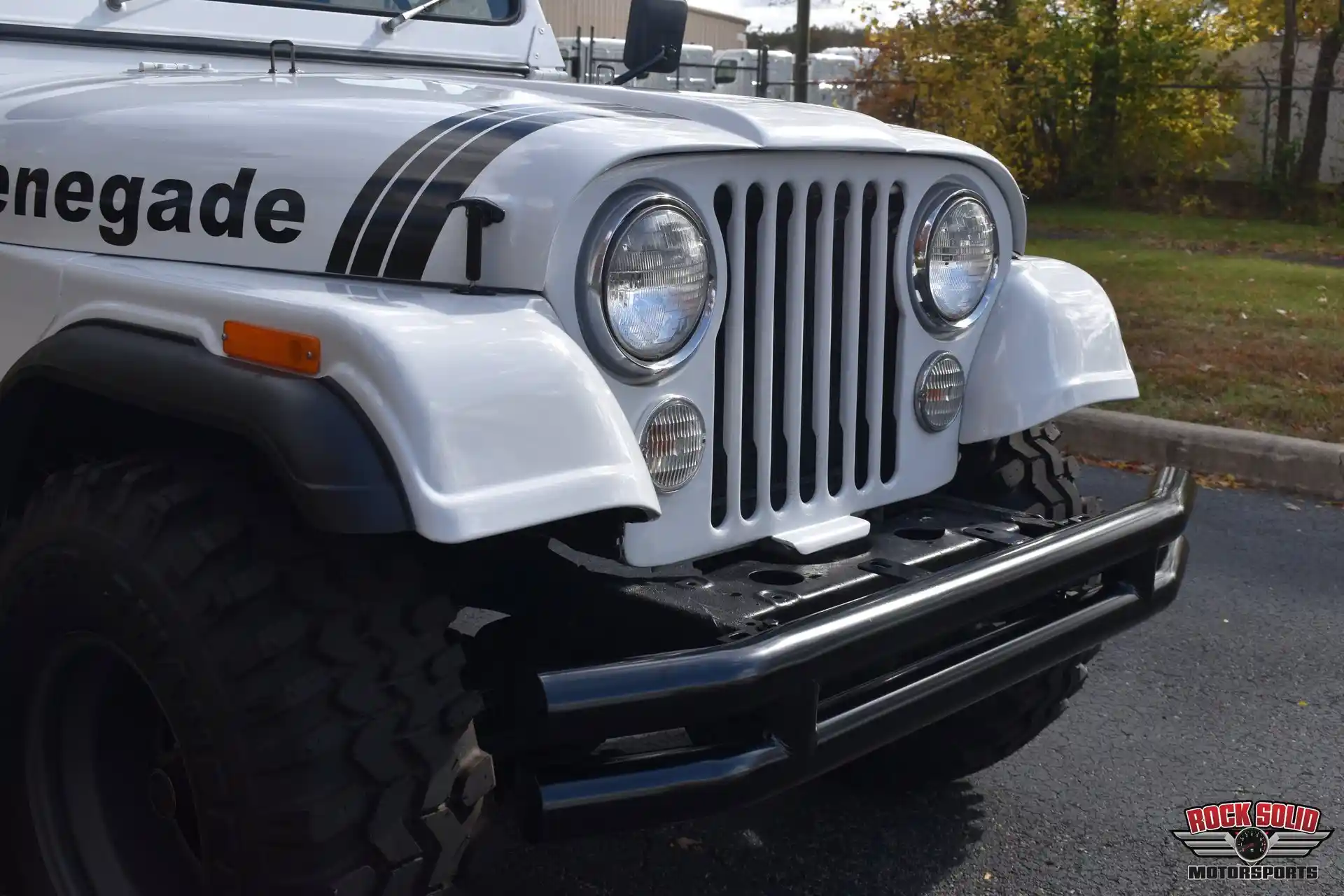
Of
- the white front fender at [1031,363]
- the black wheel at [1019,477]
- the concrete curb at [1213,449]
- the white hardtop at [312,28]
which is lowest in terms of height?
the concrete curb at [1213,449]

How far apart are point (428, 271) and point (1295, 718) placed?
2.47m

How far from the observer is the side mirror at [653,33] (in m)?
3.48

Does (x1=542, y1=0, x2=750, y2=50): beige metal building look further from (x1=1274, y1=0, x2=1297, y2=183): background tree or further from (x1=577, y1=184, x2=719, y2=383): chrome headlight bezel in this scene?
(x1=577, y1=184, x2=719, y2=383): chrome headlight bezel

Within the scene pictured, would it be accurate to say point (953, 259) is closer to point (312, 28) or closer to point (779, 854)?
point (779, 854)

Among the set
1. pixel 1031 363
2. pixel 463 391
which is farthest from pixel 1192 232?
pixel 463 391

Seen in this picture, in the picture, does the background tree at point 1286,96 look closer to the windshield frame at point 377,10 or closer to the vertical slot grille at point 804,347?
the windshield frame at point 377,10

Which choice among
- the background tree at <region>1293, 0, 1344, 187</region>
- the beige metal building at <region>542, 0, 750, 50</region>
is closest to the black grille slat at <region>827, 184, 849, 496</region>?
the background tree at <region>1293, 0, 1344, 187</region>

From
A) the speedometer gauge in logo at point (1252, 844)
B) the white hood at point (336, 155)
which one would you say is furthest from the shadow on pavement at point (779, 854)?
the white hood at point (336, 155)

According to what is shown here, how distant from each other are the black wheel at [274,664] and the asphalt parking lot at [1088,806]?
0.23m

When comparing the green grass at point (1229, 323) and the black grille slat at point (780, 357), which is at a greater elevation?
the black grille slat at point (780, 357)

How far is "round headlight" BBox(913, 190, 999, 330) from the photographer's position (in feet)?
8.03

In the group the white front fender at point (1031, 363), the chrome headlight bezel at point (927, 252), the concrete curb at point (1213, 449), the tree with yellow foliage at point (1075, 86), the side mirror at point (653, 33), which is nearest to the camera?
the chrome headlight bezel at point (927, 252)

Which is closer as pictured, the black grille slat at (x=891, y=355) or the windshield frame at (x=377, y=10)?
the black grille slat at (x=891, y=355)

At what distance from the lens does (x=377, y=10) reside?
132 inches
